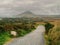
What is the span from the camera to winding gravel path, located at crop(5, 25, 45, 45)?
2957mm

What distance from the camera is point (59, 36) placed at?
2936 mm

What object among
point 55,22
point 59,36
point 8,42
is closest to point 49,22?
point 55,22

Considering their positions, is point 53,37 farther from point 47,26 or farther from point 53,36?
point 47,26

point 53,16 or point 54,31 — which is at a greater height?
point 53,16

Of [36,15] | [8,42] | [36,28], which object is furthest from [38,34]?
[8,42]

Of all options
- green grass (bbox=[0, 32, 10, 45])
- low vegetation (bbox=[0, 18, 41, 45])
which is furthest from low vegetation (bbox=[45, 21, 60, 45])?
green grass (bbox=[0, 32, 10, 45])

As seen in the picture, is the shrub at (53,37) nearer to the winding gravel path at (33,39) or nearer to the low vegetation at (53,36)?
the low vegetation at (53,36)

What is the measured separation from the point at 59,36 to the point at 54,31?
12 centimetres

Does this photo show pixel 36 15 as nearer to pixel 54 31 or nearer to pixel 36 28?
pixel 36 28

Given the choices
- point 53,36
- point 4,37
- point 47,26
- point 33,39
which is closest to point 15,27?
point 4,37

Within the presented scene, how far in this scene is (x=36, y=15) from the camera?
3.05 meters

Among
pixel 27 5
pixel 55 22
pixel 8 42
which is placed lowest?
pixel 8 42

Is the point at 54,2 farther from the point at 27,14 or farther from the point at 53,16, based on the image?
the point at 27,14

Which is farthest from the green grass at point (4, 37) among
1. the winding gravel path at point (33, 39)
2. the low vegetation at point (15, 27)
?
the winding gravel path at point (33, 39)
